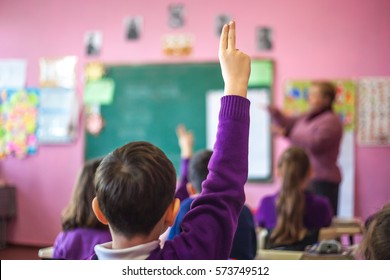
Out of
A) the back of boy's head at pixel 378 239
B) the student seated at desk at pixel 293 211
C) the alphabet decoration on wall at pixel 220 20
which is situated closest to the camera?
the back of boy's head at pixel 378 239

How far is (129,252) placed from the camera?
2.31 feet

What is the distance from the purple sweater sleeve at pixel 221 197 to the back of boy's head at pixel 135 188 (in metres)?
0.04

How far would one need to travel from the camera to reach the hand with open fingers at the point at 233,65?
0.68 metres

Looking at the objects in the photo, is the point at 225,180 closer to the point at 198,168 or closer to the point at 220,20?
the point at 198,168

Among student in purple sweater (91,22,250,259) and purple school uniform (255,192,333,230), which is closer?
student in purple sweater (91,22,250,259)

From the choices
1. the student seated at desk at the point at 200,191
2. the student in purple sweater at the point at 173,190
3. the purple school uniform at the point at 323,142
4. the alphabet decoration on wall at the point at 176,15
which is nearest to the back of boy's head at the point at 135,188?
the student in purple sweater at the point at 173,190

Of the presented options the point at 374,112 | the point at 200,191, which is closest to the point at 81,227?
the point at 200,191

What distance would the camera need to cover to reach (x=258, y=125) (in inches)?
132

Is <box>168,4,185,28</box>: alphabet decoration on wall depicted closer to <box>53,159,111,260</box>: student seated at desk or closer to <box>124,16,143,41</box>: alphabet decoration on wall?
<box>124,16,143,41</box>: alphabet decoration on wall

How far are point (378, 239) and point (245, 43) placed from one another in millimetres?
2580

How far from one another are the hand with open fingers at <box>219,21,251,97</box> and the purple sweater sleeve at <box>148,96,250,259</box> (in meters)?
0.02

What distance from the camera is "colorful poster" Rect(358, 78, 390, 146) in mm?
3203

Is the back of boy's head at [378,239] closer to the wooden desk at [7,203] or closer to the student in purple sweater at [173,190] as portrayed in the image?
the student in purple sweater at [173,190]

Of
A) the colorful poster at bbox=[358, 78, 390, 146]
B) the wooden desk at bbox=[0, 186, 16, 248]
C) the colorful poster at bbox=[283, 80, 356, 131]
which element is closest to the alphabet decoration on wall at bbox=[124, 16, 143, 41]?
the colorful poster at bbox=[283, 80, 356, 131]
